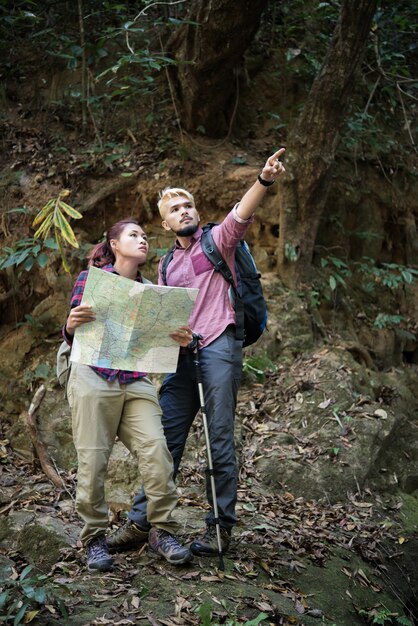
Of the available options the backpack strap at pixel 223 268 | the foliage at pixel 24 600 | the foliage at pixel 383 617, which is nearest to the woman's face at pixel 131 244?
the backpack strap at pixel 223 268

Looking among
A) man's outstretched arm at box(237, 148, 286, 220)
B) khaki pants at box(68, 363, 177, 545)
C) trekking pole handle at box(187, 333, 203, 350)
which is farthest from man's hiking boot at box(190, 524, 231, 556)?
man's outstretched arm at box(237, 148, 286, 220)

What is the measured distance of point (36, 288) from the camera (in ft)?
28.0

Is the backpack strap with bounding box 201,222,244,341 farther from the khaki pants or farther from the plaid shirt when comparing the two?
the khaki pants

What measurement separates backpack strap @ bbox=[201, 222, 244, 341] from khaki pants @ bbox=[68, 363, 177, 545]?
2.81 feet

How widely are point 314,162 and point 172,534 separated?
5697 millimetres

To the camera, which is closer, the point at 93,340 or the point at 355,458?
the point at 93,340

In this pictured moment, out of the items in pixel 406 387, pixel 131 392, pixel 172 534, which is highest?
pixel 131 392

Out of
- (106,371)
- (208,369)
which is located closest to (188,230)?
(208,369)

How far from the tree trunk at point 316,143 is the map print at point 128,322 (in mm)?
4646

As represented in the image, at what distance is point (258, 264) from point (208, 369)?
4.67 meters

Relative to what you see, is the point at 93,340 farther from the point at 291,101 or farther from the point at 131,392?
the point at 291,101

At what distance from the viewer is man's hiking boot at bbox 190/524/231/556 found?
4527 mm

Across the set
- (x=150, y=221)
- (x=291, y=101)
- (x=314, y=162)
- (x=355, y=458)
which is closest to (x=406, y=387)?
(x=355, y=458)

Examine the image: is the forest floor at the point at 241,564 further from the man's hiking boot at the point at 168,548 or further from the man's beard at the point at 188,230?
the man's beard at the point at 188,230
